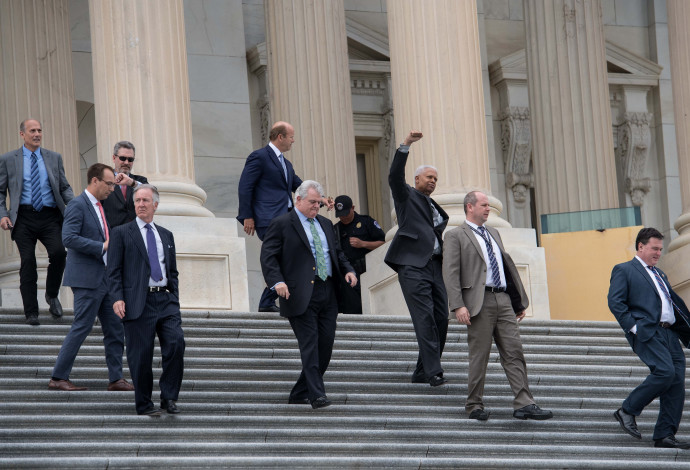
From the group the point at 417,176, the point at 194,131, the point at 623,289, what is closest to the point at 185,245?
the point at 417,176

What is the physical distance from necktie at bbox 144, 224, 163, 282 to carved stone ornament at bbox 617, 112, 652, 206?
15.7m

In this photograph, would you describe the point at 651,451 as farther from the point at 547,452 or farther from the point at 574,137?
the point at 574,137

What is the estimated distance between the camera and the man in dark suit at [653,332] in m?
12.2

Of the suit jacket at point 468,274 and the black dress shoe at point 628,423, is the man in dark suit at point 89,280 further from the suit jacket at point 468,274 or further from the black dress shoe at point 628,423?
the black dress shoe at point 628,423

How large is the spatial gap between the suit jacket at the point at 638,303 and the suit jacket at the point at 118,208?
446 centimetres

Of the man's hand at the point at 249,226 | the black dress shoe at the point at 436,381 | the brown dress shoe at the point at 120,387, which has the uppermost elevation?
the man's hand at the point at 249,226

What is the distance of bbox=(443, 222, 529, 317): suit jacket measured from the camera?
41.3ft

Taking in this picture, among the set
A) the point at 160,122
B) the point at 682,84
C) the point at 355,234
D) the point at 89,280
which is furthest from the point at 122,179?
the point at 682,84

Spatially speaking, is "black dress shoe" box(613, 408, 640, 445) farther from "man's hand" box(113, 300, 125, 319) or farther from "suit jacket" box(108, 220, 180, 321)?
"man's hand" box(113, 300, 125, 319)

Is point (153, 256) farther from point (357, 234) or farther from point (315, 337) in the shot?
point (357, 234)

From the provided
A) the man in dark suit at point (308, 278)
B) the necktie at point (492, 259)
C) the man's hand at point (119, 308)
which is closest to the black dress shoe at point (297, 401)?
the man in dark suit at point (308, 278)

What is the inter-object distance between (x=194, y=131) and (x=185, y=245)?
7.87 metres

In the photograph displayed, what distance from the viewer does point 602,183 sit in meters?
22.6

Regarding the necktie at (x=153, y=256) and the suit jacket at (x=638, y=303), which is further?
the suit jacket at (x=638, y=303)
